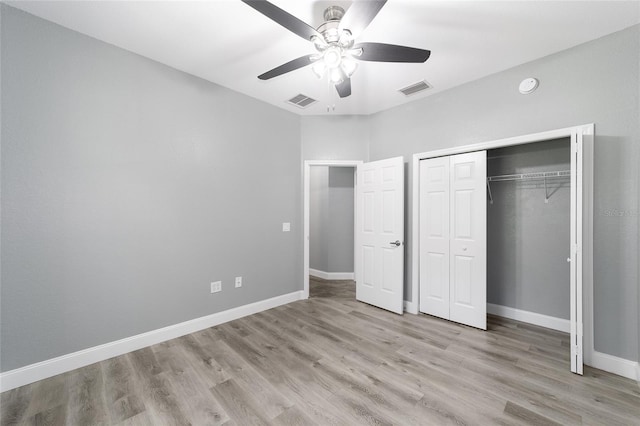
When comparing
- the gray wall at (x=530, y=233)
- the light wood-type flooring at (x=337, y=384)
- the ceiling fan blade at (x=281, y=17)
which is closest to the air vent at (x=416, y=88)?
the gray wall at (x=530, y=233)

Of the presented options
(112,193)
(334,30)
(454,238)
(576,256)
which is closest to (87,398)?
(112,193)

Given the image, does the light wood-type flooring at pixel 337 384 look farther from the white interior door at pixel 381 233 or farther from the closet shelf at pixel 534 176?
the closet shelf at pixel 534 176

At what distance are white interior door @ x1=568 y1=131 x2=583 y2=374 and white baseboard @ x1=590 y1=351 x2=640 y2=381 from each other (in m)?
0.27

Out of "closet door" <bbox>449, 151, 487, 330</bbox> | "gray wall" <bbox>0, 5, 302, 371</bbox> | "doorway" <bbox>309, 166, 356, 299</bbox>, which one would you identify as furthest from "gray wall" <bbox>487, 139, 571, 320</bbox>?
"gray wall" <bbox>0, 5, 302, 371</bbox>

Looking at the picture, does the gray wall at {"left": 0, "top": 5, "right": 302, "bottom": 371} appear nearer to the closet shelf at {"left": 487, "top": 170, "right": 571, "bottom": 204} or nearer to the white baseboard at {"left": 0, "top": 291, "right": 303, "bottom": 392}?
the white baseboard at {"left": 0, "top": 291, "right": 303, "bottom": 392}

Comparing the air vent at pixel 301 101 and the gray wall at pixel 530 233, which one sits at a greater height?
the air vent at pixel 301 101

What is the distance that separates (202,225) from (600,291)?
400cm

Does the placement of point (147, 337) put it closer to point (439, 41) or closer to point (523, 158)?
point (439, 41)

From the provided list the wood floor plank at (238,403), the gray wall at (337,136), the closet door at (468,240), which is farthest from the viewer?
the gray wall at (337,136)

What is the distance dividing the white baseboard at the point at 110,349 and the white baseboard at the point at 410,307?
201cm

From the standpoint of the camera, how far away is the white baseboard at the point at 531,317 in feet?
9.52

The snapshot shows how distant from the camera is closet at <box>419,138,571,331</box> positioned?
9.65 feet

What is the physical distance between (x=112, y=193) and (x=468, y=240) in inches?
151

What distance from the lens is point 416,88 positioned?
3189 mm
